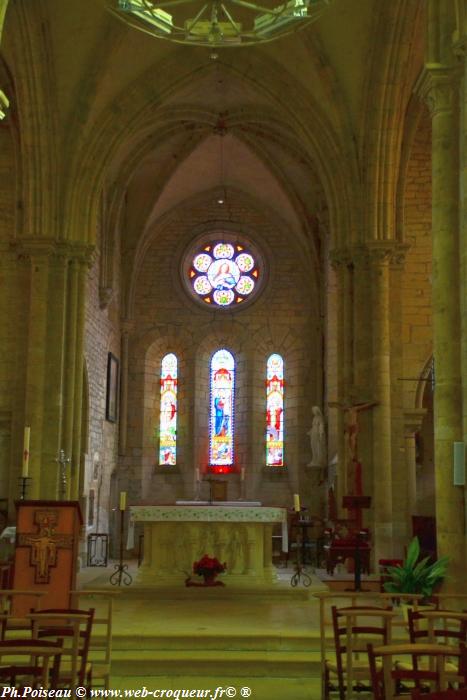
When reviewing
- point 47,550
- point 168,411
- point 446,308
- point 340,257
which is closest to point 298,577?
point 47,550

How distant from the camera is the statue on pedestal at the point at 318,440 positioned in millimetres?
23297

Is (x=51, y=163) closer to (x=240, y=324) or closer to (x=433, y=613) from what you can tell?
(x=240, y=324)

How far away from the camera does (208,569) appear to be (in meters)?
14.0

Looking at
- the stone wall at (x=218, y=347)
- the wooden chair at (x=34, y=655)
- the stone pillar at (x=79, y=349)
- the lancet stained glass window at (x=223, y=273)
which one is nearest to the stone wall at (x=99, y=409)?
the stone wall at (x=218, y=347)

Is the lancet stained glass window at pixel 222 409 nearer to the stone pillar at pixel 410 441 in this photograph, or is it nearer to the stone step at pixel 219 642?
the stone pillar at pixel 410 441

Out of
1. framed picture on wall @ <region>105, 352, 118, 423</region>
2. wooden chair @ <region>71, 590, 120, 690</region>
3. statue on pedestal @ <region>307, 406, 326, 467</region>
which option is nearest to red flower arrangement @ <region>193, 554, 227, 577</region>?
wooden chair @ <region>71, 590, 120, 690</region>

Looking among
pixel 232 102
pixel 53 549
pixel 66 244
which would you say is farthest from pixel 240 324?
pixel 53 549

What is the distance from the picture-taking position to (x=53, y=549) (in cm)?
1038

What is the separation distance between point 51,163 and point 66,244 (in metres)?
1.60

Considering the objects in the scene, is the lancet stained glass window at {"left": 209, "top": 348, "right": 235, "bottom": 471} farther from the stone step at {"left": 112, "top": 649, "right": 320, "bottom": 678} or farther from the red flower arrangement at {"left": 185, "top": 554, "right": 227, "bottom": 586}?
the stone step at {"left": 112, "top": 649, "right": 320, "bottom": 678}

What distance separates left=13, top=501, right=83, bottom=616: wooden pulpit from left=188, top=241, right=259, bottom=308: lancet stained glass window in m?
16.1

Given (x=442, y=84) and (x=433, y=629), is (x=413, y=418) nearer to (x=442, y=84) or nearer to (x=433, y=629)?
(x=442, y=84)

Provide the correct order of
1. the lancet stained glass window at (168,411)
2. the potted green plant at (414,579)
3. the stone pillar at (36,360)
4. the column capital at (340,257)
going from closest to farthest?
the potted green plant at (414,579), the stone pillar at (36,360), the column capital at (340,257), the lancet stained glass window at (168,411)

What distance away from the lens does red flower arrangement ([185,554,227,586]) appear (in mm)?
13985
